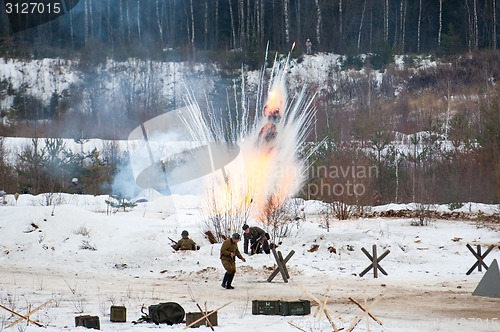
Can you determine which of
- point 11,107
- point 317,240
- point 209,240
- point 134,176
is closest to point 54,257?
point 209,240

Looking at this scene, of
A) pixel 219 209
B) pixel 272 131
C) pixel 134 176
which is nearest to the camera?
pixel 219 209

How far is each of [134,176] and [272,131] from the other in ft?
50.2

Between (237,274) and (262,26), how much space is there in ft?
126

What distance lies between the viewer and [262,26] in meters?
57.8

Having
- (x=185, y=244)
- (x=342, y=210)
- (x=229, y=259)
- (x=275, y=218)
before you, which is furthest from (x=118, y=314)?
(x=342, y=210)

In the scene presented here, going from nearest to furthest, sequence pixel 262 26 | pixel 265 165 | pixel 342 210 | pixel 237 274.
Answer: pixel 237 274 < pixel 265 165 < pixel 342 210 < pixel 262 26

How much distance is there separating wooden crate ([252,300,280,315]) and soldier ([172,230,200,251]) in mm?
8989

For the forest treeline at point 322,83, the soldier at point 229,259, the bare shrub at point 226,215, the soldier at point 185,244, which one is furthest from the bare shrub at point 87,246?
the forest treeline at point 322,83

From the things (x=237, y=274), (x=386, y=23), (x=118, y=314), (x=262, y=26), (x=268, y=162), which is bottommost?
(x=237, y=274)

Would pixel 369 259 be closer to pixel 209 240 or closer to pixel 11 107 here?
pixel 209 240

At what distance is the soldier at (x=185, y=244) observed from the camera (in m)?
24.2

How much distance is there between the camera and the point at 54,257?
77.9 ft

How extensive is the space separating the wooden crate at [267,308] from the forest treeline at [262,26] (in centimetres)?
4269

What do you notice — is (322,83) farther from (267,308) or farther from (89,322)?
(89,322)
